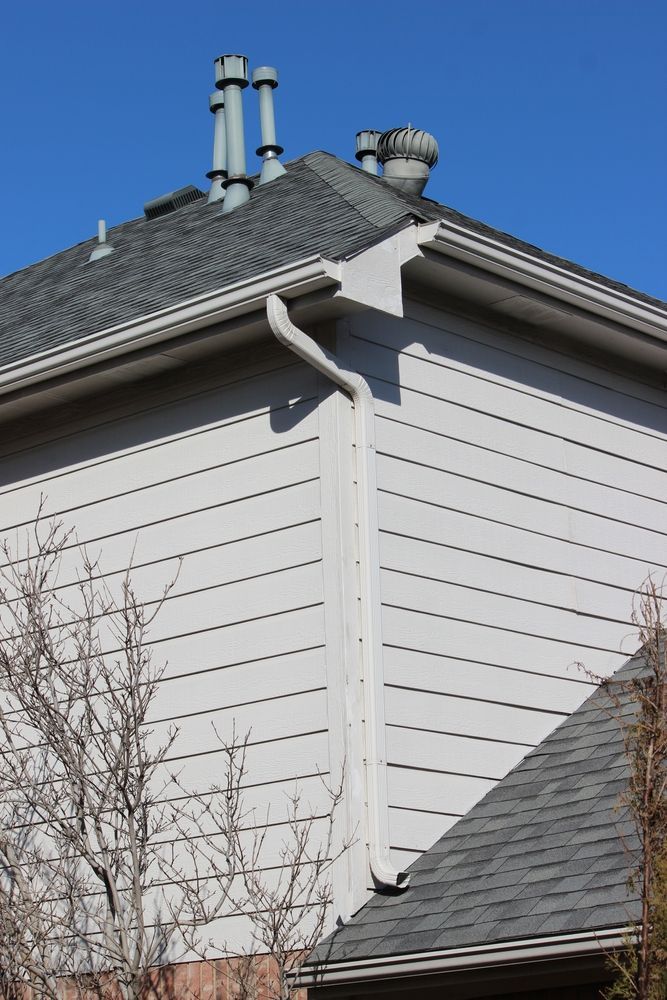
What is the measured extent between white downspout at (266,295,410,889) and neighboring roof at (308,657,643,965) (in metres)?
0.26

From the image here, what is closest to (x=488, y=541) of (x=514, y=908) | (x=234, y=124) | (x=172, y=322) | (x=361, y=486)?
(x=361, y=486)

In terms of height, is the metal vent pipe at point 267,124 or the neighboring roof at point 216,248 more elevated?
the metal vent pipe at point 267,124

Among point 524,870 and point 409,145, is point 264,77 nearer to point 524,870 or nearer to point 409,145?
point 409,145

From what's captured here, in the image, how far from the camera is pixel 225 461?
27.0 ft

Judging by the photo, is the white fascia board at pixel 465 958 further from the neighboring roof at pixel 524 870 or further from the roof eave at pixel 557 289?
the roof eave at pixel 557 289

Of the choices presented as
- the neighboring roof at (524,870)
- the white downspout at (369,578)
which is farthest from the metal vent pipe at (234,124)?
the neighboring roof at (524,870)

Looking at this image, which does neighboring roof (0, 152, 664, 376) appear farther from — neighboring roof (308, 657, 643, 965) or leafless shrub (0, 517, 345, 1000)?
neighboring roof (308, 657, 643, 965)

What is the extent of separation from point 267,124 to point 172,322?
400cm

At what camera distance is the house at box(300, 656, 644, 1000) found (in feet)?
19.7

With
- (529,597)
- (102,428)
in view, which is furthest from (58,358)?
(529,597)

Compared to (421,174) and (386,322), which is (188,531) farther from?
(421,174)

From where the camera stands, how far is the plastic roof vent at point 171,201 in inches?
487

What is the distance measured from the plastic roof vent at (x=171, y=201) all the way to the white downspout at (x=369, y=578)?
16.0 ft

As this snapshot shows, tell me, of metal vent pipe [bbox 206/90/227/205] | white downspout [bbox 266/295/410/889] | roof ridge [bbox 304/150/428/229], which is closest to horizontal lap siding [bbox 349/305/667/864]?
white downspout [bbox 266/295/410/889]
